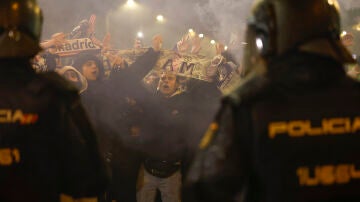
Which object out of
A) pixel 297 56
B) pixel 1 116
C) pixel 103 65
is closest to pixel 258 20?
pixel 297 56

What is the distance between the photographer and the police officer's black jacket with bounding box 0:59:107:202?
2221 millimetres

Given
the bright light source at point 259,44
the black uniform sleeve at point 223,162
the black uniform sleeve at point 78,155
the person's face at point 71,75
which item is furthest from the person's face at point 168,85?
the black uniform sleeve at point 223,162

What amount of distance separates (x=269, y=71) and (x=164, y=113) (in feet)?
14.2

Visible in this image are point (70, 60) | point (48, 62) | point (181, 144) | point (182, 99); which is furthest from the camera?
point (70, 60)

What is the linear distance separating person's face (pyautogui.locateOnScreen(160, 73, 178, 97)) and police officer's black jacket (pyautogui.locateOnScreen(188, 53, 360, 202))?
4595 millimetres

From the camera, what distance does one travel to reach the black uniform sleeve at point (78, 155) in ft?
7.68

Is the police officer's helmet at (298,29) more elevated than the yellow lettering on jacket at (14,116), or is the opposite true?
the police officer's helmet at (298,29)

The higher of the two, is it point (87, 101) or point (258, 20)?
point (258, 20)

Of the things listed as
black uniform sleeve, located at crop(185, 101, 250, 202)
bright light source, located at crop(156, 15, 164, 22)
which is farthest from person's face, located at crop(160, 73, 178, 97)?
bright light source, located at crop(156, 15, 164, 22)

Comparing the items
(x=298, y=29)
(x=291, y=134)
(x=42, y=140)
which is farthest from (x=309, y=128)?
(x=42, y=140)

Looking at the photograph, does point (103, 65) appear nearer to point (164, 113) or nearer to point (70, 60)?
point (70, 60)

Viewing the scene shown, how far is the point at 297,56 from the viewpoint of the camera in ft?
6.40

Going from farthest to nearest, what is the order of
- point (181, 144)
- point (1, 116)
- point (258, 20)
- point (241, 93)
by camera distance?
point (181, 144)
point (1, 116)
point (258, 20)
point (241, 93)

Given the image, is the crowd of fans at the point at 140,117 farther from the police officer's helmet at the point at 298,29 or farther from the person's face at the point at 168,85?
the police officer's helmet at the point at 298,29
